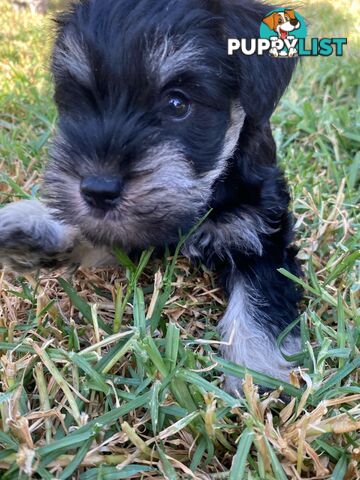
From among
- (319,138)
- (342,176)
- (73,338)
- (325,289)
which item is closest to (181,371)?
(73,338)

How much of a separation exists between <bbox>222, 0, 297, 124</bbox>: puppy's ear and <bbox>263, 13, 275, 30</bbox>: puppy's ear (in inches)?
1.9

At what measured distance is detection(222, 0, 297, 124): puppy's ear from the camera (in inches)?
82.1

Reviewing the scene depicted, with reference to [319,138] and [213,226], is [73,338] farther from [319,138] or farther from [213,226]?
[319,138]

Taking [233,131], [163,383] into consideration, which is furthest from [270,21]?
[163,383]

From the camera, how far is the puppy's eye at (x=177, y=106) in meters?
1.97

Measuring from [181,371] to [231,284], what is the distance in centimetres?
61

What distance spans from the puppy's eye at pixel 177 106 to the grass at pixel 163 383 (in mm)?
518

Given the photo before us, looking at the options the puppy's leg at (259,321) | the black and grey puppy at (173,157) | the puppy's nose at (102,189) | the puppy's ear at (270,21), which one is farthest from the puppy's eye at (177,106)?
the puppy's leg at (259,321)

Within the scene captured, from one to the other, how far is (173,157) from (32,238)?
68 centimetres

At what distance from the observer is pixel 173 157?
6.38 ft

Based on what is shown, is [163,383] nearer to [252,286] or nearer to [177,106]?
[252,286]

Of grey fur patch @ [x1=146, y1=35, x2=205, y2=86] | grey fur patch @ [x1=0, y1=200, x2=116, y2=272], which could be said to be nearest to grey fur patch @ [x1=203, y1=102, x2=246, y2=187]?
grey fur patch @ [x1=146, y1=35, x2=205, y2=86]

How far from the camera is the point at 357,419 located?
1636 millimetres

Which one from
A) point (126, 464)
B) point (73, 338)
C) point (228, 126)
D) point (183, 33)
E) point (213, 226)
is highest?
point (183, 33)
